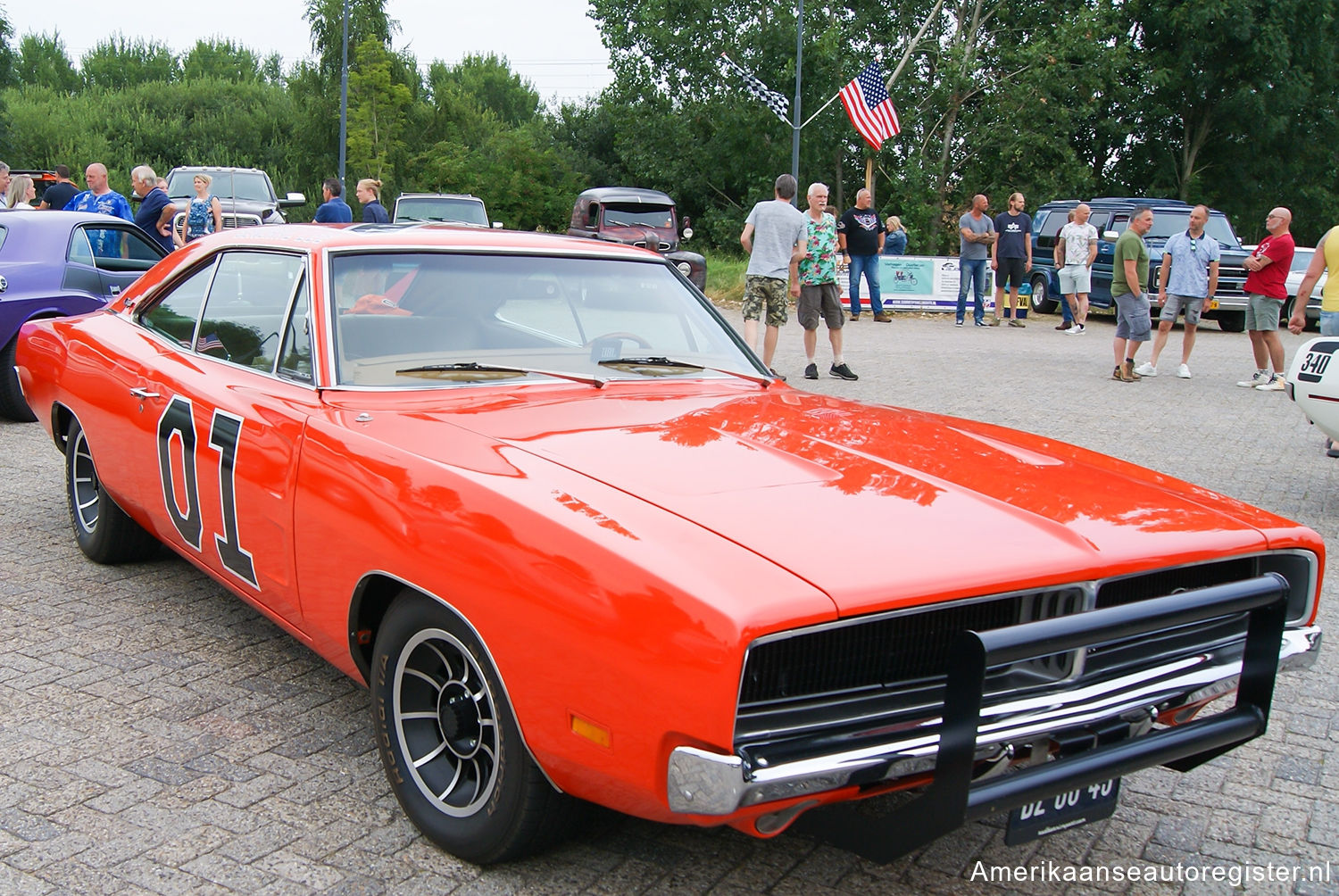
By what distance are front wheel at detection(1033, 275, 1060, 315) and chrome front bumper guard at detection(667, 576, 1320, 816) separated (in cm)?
1924

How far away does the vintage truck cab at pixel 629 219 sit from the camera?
21.0 metres

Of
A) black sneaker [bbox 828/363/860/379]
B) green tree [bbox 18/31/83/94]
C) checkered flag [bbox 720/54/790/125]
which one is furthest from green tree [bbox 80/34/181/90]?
black sneaker [bbox 828/363/860/379]

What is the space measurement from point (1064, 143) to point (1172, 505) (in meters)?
30.6

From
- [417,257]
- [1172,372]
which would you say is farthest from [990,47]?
[417,257]

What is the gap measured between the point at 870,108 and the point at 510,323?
2046cm

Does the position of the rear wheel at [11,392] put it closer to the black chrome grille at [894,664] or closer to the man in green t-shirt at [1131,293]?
the black chrome grille at [894,664]

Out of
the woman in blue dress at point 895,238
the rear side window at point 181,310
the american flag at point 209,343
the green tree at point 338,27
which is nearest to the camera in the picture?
the american flag at point 209,343

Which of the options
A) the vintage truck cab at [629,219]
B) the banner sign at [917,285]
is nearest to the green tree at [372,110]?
the vintage truck cab at [629,219]

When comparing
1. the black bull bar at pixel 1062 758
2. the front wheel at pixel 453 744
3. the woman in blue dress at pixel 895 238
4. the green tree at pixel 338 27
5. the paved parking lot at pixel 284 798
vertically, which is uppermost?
the green tree at pixel 338 27

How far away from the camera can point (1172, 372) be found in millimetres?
12992

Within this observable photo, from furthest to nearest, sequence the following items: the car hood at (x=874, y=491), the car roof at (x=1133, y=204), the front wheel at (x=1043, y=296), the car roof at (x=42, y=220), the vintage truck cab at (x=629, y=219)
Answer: the vintage truck cab at (x=629, y=219)
the front wheel at (x=1043, y=296)
the car roof at (x=1133, y=204)
the car roof at (x=42, y=220)
the car hood at (x=874, y=491)

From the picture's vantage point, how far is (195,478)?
369 cm

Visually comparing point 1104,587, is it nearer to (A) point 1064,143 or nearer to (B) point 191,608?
(B) point 191,608

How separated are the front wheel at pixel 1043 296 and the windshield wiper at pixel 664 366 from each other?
1815 cm
